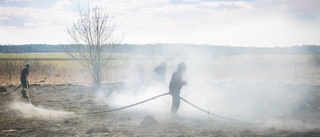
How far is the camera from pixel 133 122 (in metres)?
10.9

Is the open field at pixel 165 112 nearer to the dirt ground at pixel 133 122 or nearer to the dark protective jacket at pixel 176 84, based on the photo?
the dirt ground at pixel 133 122

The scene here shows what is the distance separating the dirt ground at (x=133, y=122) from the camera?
897 centimetres

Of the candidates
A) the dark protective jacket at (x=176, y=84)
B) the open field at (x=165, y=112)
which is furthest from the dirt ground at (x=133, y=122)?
the dark protective jacket at (x=176, y=84)

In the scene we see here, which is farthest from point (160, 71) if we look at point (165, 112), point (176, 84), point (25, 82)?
point (176, 84)

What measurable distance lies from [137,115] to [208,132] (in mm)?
4174

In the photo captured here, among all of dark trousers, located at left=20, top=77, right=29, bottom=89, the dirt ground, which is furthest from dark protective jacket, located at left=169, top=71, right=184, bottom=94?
dark trousers, located at left=20, top=77, right=29, bottom=89

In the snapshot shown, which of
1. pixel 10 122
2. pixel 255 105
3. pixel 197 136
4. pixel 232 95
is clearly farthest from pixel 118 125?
pixel 232 95

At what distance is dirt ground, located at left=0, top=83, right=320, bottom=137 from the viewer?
8969 millimetres

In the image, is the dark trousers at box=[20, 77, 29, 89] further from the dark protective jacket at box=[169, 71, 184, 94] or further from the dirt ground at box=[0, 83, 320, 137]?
the dark protective jacket at box=[169, 71, 184, 94]

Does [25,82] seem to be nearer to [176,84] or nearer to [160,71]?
[160,71]

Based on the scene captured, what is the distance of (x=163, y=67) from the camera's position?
19.6m

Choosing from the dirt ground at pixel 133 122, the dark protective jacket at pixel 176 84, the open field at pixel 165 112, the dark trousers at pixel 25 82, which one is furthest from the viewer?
the dark trousers at pixel 25 82

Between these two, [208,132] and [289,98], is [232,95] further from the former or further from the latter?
[208,132]

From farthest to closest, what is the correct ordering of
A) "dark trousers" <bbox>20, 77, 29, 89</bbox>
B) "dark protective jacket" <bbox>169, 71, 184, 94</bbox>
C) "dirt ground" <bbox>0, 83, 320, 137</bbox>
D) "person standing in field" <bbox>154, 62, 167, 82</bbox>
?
1. "person standing in field" <bbox>154, 62, 167, 82</bbox>
2. "dark trousers" <bbox>20, 77, 29, 89</bbox>
3. "dark protective jacket" <bbox>169, 71, 184, 94</bbox>
4. "dirt ground" <bbox>0, 83, 320, 137</bbox>
